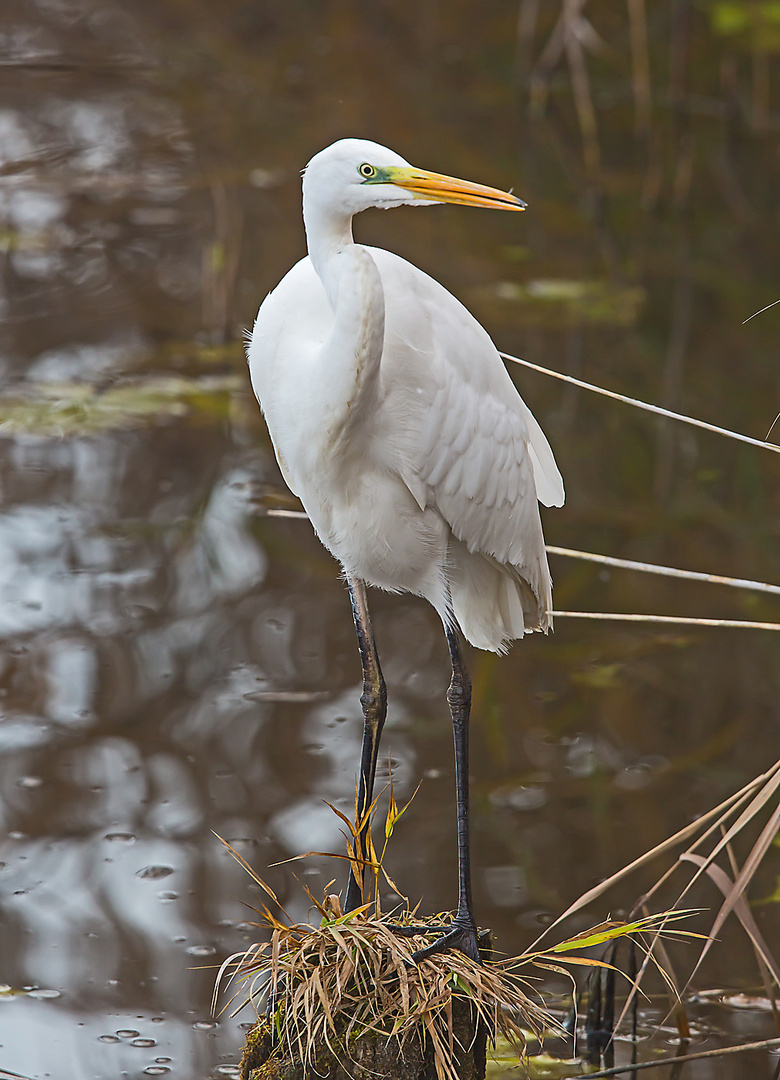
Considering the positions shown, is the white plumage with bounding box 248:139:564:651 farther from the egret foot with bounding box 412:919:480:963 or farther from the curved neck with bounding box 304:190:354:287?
the egret foot with bounding box 412:919:480:963

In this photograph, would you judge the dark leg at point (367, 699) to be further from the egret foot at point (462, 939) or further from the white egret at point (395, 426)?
the egret foot at point (462, 939)

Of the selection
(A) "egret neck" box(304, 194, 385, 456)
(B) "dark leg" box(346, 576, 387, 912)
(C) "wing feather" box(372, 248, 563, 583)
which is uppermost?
(A) "egret neck" box(304, 194, 385, 456)

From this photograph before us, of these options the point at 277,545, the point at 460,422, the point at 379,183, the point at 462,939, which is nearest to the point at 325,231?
the point at 379,183

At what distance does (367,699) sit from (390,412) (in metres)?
0.66

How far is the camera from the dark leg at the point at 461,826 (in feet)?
8.02

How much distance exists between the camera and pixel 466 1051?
234 cm

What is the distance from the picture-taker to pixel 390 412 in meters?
2.46

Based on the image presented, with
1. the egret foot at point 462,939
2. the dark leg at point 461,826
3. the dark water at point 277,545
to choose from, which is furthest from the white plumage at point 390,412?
the dark water at point 277,545

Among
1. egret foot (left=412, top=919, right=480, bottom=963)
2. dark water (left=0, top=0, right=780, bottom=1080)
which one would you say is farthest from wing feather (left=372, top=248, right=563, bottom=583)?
dark water (left=0, top=0, right=780, bottom=1080)

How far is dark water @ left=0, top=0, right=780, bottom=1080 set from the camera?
3.36 meters

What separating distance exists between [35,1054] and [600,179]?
308 inches

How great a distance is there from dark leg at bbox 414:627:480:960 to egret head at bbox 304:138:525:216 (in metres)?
0.92

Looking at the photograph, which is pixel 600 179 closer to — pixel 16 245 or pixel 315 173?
pixel 16 245

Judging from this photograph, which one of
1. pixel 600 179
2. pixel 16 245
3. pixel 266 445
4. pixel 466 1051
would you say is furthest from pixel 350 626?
pixel 600 179
